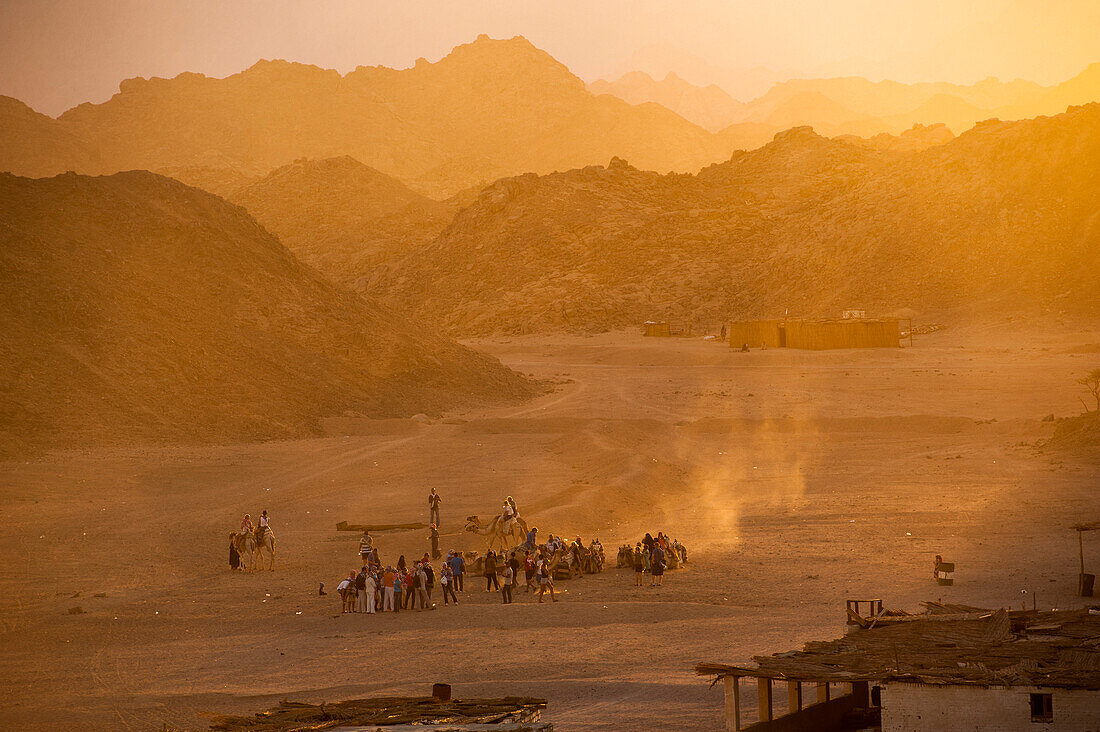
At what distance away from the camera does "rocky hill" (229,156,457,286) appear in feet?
439

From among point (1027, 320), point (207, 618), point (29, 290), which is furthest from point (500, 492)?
point (1027, 320)

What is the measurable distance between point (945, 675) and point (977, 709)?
42cm

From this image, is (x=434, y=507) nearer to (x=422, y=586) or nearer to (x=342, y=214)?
(x=422, y=586)

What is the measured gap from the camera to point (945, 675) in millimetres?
10500

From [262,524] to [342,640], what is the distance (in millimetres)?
7603

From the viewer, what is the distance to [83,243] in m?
50.2

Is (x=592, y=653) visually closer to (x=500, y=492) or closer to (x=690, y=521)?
(x=690, y=521)

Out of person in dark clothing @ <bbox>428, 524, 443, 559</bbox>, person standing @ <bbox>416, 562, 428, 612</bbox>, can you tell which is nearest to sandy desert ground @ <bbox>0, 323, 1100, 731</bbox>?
person in dark clothing @ <bbox>428, 524, 443, 559</bbox>

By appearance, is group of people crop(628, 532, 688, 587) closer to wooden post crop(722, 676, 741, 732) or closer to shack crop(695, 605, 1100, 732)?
shack crop(695, 605, 1100, 732)

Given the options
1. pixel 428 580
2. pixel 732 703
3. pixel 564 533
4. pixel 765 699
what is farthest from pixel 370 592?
pixel 765 699

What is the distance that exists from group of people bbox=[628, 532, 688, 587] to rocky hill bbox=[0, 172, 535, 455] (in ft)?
77.2

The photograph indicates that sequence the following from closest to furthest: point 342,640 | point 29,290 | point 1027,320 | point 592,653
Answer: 1. point 592,653
2. point 342,640
3. point 29,290
4. point 1027,320


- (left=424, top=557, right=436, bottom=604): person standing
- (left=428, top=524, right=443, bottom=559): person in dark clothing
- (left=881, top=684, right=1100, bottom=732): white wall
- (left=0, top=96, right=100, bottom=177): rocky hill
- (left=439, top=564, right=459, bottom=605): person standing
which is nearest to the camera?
(left=881, top=684, right=1100, bottom=732): white wall

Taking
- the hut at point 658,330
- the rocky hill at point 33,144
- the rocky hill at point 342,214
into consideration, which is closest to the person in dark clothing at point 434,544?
the hut at point 658,330
